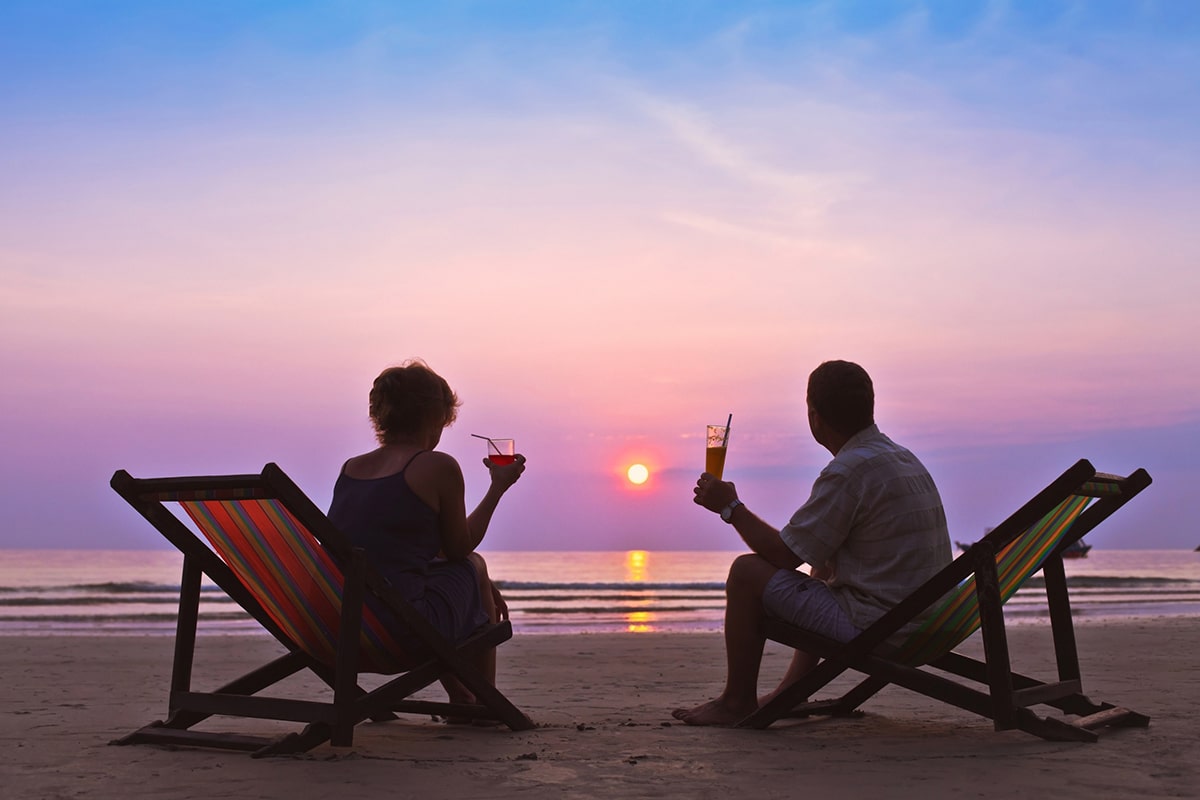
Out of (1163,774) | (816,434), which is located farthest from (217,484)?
(1163,774)

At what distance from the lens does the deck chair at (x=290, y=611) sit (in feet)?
12.6

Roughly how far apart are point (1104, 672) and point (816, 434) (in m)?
4.01

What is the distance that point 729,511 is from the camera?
4.54m

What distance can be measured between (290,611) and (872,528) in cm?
223

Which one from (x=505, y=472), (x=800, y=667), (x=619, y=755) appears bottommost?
(x=619, y=755)

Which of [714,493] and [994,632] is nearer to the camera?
[994,632]

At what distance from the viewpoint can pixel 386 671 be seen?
4.41m

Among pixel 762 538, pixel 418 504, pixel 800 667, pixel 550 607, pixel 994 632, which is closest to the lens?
pixel 994 632

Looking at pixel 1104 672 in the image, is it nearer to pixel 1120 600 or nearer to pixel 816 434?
pixel 816 434

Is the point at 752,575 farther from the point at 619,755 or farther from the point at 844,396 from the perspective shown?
the point at 619,755

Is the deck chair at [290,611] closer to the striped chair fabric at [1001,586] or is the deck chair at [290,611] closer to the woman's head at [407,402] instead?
the woman's head at [407,402]

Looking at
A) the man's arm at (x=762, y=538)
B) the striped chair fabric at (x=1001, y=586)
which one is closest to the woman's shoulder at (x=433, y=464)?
the man's arm at (x=762, y=538)

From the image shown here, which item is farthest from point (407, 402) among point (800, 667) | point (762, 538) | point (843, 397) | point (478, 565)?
point (800, 667)

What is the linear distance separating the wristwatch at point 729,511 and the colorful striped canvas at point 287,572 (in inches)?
54.0
